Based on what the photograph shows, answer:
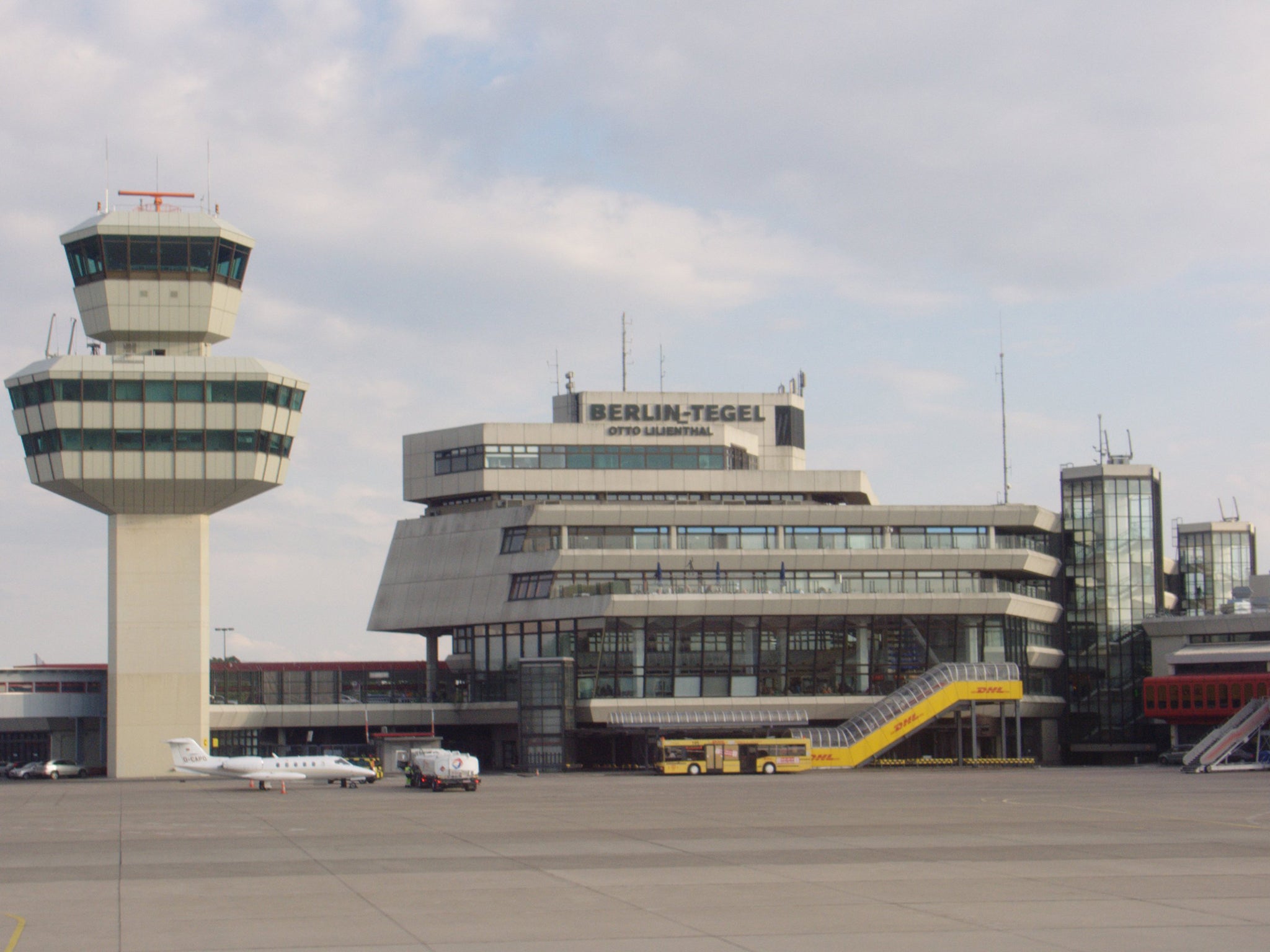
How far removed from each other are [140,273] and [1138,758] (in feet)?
266

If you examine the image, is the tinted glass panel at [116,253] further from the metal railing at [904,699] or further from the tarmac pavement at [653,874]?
the metal railing at [904,699]

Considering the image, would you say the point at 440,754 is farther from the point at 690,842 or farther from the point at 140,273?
the point at 140,273

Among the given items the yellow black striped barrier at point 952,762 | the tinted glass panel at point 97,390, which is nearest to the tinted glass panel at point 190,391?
the tinted glass panel at point 97,390

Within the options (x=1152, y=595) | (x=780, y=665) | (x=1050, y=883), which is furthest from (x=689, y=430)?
(x=1050, y=883)

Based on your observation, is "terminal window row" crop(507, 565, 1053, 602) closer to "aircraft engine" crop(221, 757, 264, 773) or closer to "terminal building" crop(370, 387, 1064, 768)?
"terminal building" crop(370, 387, 1064, 768)

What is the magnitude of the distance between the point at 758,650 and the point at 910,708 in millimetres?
11958

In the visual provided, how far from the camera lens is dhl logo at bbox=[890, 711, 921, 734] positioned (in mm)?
100750

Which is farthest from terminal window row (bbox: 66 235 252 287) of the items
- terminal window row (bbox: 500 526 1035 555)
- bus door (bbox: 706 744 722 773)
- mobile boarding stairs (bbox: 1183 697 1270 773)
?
mobile boarding stairs (bbox: 1183 697 1270 773)

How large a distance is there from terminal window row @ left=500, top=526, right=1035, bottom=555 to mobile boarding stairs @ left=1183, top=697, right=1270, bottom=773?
20414mm

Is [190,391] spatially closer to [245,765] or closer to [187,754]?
[187,754]

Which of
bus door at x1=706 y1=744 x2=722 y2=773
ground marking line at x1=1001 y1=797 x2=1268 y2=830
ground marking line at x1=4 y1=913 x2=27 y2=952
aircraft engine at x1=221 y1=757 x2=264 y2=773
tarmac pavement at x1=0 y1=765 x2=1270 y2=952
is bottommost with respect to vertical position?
bus door at x1=706 y1=744 x2=722 y2=773

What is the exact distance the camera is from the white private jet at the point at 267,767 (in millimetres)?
84188

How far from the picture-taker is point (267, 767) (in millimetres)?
84375

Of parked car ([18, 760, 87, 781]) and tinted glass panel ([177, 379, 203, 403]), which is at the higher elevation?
tinted glass panel ([177, 379, 203, 403])
